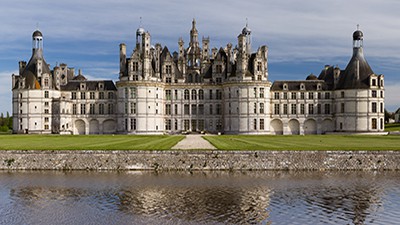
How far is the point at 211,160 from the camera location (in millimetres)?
37156

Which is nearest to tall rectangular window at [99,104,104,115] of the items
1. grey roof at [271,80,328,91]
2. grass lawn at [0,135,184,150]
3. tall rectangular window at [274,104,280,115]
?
grey roof at [271,80,328,91]

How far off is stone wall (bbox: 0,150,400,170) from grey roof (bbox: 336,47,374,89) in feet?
136

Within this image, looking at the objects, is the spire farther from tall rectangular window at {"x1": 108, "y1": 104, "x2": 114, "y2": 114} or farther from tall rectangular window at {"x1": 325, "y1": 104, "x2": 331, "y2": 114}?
tall rectangular window at {"x1": 325, "y1": 104, "x2": 331, "y2": 114}

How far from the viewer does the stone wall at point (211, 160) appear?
36969 mm

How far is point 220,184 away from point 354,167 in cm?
1203

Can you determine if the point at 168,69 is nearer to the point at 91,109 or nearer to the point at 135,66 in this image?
the point at 135,66

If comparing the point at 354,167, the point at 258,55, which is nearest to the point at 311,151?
the point at 354,167

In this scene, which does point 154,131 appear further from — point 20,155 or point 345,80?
point 20,155

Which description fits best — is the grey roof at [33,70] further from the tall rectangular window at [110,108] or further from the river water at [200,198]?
the river water at [200,198]

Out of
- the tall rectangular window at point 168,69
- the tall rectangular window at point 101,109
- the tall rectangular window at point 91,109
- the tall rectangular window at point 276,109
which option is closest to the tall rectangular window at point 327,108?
the tall rectangular window at point 276,109

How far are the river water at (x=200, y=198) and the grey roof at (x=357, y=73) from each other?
Result: 4438 centimetres

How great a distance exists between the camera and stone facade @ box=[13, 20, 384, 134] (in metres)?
77.2

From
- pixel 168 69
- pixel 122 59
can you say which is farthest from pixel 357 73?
pixel 122 59

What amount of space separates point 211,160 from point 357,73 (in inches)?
1882
